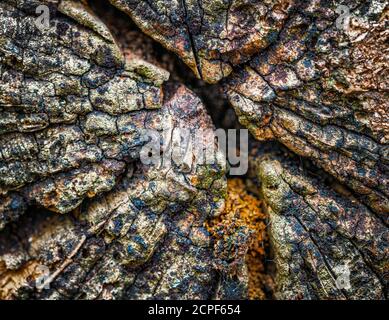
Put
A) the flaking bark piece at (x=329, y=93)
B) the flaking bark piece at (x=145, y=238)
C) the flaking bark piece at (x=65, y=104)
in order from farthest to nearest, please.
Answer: the flaking bark piece at (x=145, y=238) < the flaking bark piece at (x=65, y=104) < the flaking bark piece at (x=329, y=93)

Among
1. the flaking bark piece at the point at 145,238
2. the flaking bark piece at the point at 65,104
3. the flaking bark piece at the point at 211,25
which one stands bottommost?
the flaking bark piece at the point at 145,238

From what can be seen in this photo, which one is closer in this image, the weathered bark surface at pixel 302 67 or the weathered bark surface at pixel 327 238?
the weathered bark surface at pixel 302 67

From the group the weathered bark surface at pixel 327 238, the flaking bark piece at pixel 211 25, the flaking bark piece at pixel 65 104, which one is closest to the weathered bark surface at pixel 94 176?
the flaking bark piece at pixel 65 104

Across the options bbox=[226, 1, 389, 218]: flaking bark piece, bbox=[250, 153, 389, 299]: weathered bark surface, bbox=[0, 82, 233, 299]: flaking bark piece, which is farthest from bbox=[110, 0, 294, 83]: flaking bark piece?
bbox=[250, 153, 389, 299]: weathered bark surface

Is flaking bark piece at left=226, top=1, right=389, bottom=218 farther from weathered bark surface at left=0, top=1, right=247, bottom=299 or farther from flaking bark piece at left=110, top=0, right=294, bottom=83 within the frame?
weathered bark surface at left=0, top=1, right=247, bottom=299

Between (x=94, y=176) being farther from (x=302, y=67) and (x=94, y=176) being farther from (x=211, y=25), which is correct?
(x=302, y=67)

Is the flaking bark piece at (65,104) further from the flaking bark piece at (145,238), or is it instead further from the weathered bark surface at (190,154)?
the flaking bark piece at (145,238)
